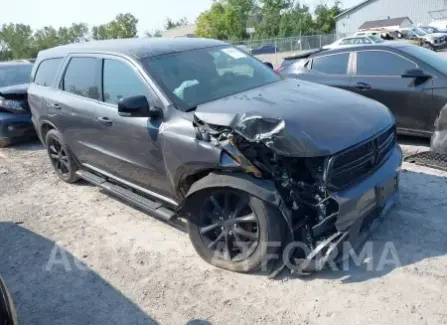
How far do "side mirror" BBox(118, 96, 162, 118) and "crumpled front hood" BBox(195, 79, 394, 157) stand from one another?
0.43 m

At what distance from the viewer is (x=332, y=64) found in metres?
7.13

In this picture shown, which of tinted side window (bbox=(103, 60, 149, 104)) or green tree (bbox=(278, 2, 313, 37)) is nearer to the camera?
tinted side window (bbox=(103, 60, 149, 104))

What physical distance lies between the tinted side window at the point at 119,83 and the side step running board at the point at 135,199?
3.16 feet

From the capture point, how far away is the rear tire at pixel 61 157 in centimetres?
556

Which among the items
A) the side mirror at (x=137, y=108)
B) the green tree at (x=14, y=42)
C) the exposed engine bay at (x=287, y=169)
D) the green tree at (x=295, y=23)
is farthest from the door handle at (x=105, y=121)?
the green tree at (x=14, y=42)

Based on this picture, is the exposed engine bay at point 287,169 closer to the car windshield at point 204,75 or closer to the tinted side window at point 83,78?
the car windshield at point 204,75

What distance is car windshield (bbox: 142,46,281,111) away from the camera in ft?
12.6

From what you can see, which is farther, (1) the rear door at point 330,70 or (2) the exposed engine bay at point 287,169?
(1) the rear door at point 330,70

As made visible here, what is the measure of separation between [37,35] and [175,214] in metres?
80.1

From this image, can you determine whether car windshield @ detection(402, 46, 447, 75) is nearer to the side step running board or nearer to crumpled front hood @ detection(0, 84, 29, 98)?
the side step running board

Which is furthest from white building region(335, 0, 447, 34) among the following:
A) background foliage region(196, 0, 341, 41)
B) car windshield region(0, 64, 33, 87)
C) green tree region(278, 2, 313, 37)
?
car windshield region(0, 64, 33, 87)

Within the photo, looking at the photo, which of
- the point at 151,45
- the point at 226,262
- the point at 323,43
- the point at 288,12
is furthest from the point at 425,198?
the point at 288,12

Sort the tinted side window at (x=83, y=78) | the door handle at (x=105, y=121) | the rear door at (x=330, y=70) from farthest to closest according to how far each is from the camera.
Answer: the rear door at (x=330, y=70) → the tinted side window at (x=83, y=78) → the door handle at (x=105, y=121)

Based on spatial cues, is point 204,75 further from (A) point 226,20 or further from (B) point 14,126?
(A) point 226,20
